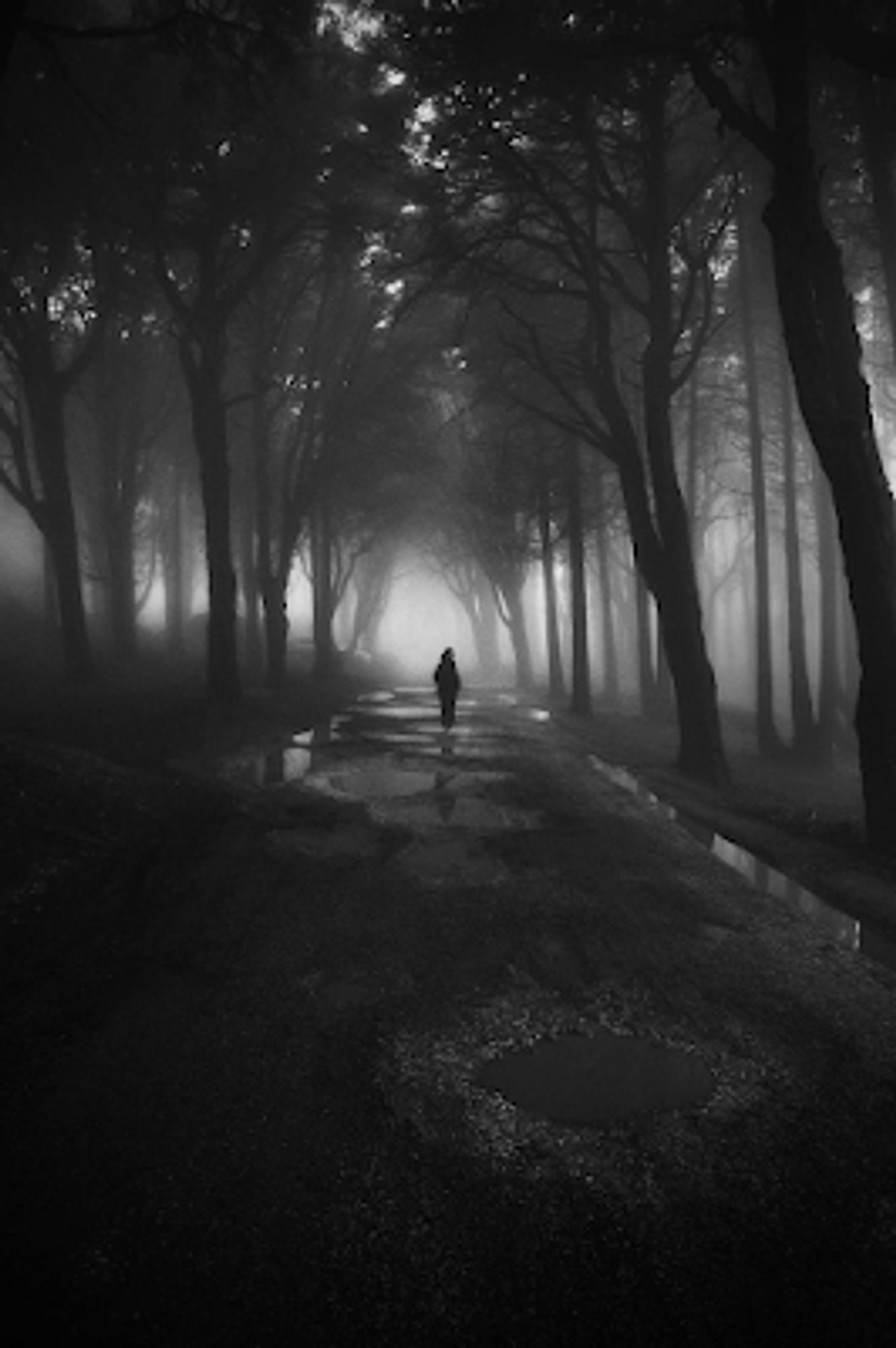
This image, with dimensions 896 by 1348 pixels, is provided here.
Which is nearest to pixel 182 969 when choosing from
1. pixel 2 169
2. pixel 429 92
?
pixel 429 92

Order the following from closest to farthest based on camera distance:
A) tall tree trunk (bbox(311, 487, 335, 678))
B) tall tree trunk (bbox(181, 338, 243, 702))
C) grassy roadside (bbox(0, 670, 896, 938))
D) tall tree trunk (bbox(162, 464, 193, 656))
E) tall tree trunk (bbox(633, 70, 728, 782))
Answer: grassy roadside (bbox(0, 670, 896, 938)) < tall tree trunk (bbox(633, 70, 728, 782)) < tall tree trunk (bbox(181, 338, 243, 702)) < tall tree trunk (bbox(311, 487, 335, 678)) < tall tree trunk (bbox(162, 464, 193, 656))

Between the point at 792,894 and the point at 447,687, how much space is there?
10.8 meters

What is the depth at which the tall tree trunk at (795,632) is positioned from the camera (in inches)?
659

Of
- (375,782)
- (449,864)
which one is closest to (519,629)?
(375,782)

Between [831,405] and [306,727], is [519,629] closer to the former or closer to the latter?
[306,727]

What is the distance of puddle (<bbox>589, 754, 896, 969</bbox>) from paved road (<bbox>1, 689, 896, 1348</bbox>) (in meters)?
0.27

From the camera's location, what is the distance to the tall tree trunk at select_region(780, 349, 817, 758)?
659 inches

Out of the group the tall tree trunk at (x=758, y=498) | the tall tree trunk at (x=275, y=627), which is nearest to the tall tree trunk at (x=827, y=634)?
the tall tree trunk at (x=758, y=498)

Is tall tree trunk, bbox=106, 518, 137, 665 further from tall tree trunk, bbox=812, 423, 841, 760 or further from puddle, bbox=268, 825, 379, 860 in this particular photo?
tall tree trunk, bbox=812, 423, 841, 760

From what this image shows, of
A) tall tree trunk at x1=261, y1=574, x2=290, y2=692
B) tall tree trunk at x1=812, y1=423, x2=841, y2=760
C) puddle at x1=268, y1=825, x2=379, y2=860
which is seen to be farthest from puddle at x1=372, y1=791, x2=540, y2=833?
tall tree trunk at x1=261, y1=574, x2=290, y2=692

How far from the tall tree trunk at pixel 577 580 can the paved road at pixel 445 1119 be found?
1618 centimetres

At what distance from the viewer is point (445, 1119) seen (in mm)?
2781

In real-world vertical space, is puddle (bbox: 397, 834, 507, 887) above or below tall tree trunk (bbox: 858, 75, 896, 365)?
below

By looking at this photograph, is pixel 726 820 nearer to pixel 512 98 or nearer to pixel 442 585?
pixel 512 98
